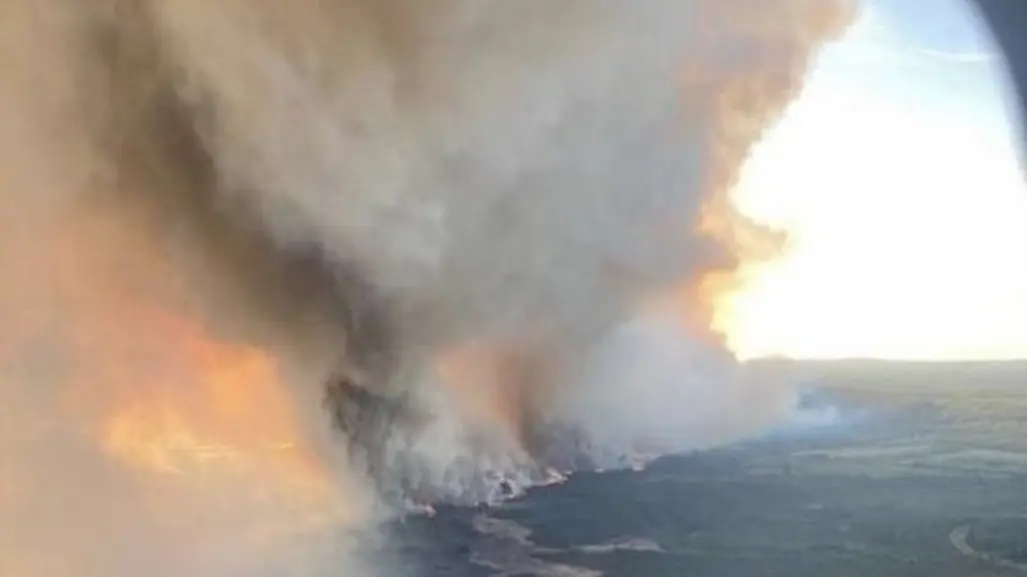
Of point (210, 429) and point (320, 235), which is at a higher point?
point (320, 235)

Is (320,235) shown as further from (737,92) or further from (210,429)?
(737,92)

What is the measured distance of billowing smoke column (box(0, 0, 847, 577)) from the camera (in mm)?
2553

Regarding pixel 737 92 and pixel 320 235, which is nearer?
pixel 320 235

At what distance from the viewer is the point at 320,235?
3.73 m

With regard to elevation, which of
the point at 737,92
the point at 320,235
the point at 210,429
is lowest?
the point at 210,429

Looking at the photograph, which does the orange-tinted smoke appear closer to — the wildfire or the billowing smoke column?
the billowing smoke column

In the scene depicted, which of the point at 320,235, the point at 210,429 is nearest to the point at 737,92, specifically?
the point at 320,235

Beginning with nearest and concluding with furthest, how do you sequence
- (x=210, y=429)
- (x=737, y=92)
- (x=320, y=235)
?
(x=210, y=429) → (x=320, y=235) → (x=737, y=92)

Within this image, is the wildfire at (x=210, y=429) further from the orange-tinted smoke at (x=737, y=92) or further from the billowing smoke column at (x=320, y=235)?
the orange-tinted smoke at (x=737, y=92)

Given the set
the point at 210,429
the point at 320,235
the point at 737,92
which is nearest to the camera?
the point at 210,429

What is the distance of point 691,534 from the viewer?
320 cm

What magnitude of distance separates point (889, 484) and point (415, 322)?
2.33 metres

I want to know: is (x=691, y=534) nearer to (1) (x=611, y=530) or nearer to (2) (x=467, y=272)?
(1) (x=611, y=530)

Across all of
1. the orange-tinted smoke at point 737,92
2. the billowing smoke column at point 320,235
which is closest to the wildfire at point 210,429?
the billowing smoke column at point 320,235
